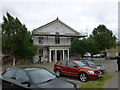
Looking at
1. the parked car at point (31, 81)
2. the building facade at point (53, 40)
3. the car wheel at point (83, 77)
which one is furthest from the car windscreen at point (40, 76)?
the building facade at point (53, 40)

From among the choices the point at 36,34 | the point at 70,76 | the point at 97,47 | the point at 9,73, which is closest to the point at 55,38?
the point at 36,34

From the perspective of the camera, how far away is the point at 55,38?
29.0m

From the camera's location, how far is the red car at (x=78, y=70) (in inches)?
353

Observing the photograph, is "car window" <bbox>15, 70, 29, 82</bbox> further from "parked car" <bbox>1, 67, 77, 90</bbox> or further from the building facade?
the building facade

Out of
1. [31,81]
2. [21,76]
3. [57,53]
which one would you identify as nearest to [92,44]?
[57,53]

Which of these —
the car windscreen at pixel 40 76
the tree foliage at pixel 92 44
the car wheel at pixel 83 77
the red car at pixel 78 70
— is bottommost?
the car wheel at pixel 83 77

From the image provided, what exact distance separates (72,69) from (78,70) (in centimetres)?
59

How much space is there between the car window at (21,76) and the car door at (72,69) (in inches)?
197

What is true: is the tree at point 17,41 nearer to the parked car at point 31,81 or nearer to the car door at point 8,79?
the car door at point 8,79

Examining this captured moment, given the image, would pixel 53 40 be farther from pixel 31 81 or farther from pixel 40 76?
pixel 31 81

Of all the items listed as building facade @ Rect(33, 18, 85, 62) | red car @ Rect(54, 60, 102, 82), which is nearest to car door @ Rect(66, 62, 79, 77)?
red car @ Rect(54, 60, 102, 82)

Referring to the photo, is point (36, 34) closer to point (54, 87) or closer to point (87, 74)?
point (87, 74)

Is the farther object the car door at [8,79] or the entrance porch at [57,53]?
the entrance porch at [57,53]

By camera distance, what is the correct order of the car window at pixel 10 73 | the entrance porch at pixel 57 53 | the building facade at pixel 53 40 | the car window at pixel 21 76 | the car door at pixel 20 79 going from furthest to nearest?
the building facade at pixel 53 40 < the entrance porch at pixel 57 53 < the car window at pixel 10 73 < the car window at pixel 21 76 < the car door at pixel 20 79
